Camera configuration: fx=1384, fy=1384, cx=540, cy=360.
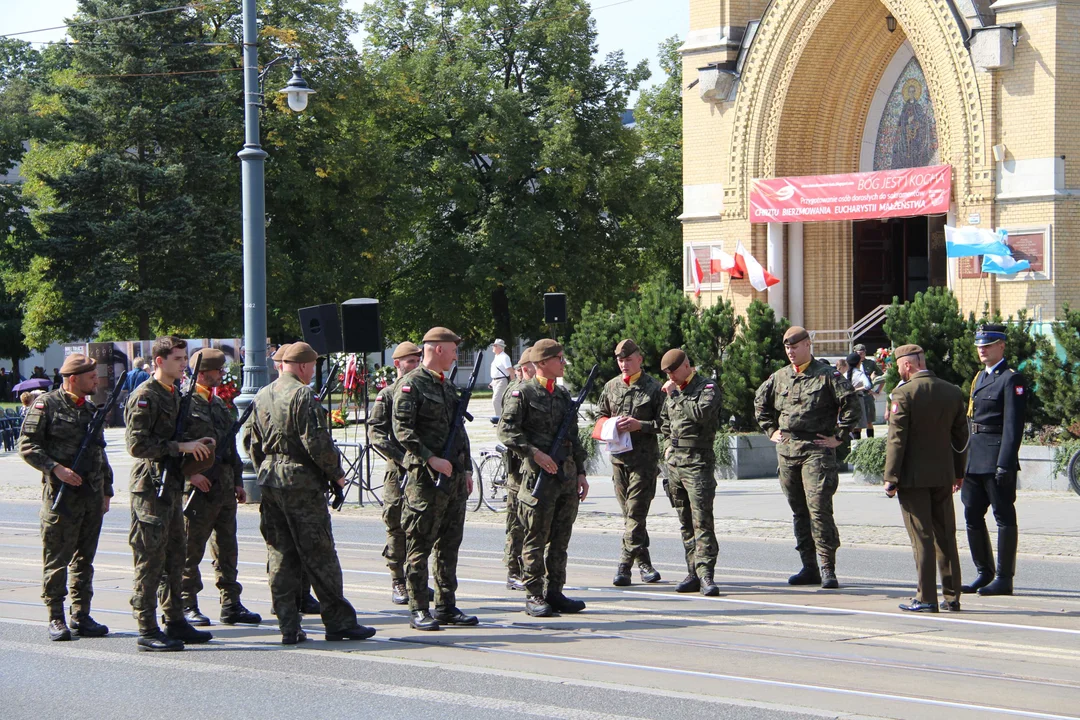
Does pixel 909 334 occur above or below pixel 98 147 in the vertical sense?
below

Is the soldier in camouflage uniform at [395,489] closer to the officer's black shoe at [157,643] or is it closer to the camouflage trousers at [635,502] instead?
the camouflage trousers at [635,502]

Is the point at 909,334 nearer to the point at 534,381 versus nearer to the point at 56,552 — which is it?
the point at 534,381

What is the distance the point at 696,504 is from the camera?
33.5ft

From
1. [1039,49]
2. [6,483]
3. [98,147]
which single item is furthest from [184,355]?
[98,147]

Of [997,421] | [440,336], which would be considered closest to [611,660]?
[440,336]

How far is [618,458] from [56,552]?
13.8 ft

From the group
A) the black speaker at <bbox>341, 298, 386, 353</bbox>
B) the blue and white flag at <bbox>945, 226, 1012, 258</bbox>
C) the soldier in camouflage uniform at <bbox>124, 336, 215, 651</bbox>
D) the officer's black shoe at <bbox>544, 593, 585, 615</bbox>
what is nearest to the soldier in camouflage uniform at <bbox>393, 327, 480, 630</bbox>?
the officer's black shoe at <bbox>544, 593, 585, 615</bbox>

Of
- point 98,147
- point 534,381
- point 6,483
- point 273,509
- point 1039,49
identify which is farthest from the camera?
point 98,147

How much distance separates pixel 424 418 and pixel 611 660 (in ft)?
6.75

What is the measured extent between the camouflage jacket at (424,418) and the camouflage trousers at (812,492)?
2.84m

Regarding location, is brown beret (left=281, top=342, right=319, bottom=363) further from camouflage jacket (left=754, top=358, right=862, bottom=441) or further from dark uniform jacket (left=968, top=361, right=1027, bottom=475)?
dark uniform jacket (left=968, top=361, right=1027, bottom=475)

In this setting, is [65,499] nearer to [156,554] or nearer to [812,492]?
[156,554]

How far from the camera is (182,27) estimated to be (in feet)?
126

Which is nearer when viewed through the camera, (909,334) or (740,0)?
(909,334)
